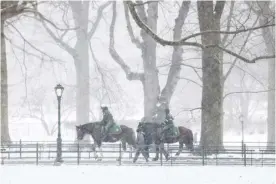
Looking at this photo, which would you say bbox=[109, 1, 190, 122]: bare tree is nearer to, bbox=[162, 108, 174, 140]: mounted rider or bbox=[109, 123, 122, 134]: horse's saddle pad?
bbox=[109, 123, 122, 134]: horse's saddle pad

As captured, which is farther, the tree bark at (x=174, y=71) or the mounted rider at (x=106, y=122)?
the tree bark at (x=174, y=71)

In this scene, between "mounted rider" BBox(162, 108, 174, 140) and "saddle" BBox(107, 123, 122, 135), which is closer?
"mounted rider" BBox(162, 108, 174, 140)

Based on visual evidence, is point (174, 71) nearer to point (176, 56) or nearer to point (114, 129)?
point (176, 56)

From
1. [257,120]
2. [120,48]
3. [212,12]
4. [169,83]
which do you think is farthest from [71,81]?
[212,12]

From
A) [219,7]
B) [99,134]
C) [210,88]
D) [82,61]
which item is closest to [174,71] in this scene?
[210,88]

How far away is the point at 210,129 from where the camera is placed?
22.4 m

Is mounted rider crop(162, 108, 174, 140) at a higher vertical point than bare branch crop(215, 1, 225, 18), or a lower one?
lower

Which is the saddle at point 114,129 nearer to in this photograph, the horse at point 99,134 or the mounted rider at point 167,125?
the horse at point 99,134
